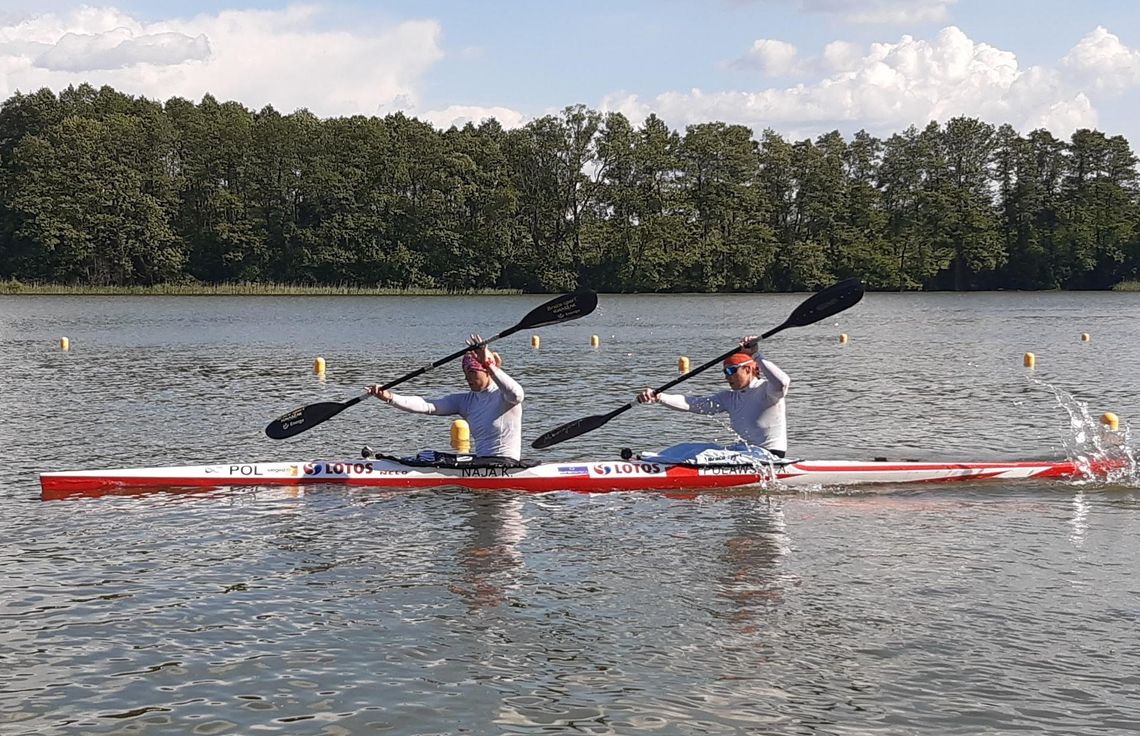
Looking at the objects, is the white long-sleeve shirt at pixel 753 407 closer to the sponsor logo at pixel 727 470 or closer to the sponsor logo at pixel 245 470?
the sponsor logo at pixel 727 470

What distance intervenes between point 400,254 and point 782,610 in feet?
291

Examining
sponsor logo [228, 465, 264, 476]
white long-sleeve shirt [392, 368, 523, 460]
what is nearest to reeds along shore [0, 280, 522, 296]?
sponsor logo [228, 465, 264, 476]

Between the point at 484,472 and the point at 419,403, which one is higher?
the point at 419,403

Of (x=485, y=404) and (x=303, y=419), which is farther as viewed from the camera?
(x=303, y=419)

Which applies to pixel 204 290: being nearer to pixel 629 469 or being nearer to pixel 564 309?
pixel 564 309

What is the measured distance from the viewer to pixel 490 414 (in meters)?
14.4

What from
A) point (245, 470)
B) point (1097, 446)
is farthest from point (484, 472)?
point (1097, 446)

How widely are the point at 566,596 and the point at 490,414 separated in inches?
183

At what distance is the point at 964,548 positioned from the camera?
11.5 meters

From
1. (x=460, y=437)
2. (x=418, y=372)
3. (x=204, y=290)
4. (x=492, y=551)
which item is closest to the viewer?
(x=492, y=551)

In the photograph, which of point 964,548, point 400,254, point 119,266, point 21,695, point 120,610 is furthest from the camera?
point 400,254

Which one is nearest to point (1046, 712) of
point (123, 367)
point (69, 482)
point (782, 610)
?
point (782, 610)

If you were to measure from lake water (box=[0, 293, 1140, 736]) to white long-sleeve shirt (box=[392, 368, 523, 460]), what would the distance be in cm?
76

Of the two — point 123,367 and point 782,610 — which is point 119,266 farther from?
point 782,610
